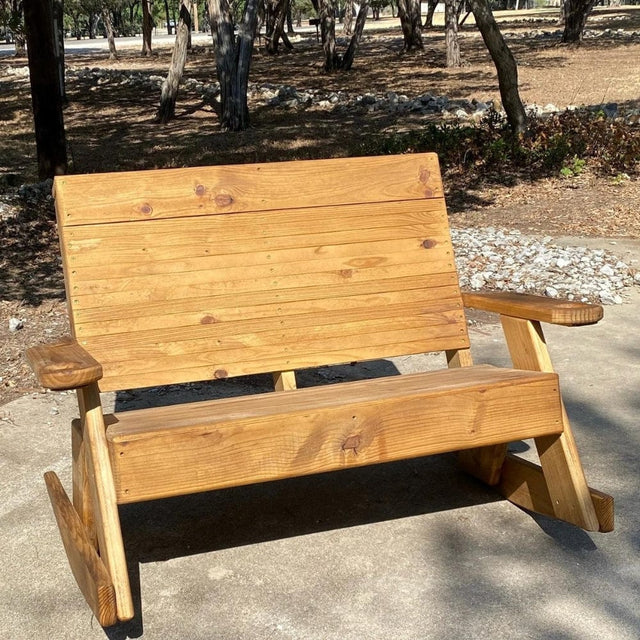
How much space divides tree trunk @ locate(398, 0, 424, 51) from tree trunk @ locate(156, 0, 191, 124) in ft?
37.1

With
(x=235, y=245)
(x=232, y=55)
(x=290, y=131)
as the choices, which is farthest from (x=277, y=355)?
(x=232, y=55)

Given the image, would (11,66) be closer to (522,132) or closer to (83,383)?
(522,132)

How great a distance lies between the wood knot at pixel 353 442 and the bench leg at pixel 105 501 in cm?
69

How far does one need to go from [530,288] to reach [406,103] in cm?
1159

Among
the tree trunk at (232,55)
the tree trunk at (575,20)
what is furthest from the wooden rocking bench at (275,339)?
the tree trunk at (575,20)

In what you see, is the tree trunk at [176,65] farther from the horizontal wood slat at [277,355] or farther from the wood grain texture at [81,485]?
the wood grain texture at [81,485]

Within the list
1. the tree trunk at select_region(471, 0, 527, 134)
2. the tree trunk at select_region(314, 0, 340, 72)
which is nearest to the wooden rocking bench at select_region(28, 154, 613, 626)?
the tree trunk at select_region(471, 0, 527, 134)

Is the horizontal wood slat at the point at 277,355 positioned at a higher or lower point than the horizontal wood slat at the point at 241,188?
lower

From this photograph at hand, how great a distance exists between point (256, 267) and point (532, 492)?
1.33 m

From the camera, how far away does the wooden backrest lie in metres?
3.45

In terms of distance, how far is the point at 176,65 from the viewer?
55.1ft

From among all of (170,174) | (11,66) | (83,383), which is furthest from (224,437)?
(11,66)

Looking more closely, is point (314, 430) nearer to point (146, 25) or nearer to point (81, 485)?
point (81, 485)

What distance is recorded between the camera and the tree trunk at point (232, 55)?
48.9 ft
